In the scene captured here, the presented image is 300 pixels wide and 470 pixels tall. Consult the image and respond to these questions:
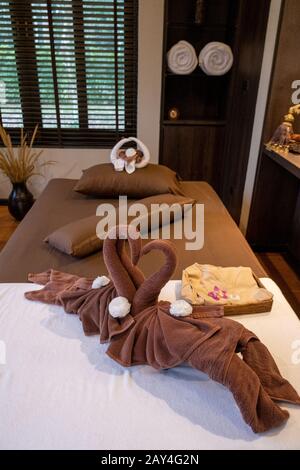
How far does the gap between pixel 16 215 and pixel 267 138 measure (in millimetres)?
2103

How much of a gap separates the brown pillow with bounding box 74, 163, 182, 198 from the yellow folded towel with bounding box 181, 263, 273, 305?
820 mm

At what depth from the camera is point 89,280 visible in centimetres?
120

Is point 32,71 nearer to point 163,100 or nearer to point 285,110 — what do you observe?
point 163,100

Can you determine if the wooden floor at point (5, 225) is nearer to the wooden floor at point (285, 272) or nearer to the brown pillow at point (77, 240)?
the brown pillow at point (77, 240)

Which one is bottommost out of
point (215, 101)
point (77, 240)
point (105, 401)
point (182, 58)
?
point (105, 401)

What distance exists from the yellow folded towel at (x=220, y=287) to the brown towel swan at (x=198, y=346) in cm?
10

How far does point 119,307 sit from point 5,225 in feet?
7.58

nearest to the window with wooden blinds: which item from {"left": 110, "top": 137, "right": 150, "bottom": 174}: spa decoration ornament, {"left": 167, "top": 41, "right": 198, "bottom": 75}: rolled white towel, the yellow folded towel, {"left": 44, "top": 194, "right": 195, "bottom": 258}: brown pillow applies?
{"left": 167, "top": 41, "right": 198, "bottom": 75}: rolled white towel

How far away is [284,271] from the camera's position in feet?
7.89

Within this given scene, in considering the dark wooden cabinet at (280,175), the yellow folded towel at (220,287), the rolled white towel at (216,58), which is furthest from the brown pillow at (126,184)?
the rolled white towel at (216,58)

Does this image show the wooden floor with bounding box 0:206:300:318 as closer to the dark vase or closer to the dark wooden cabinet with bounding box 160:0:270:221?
the dark vase

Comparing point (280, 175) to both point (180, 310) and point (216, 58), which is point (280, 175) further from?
point (180, 310)

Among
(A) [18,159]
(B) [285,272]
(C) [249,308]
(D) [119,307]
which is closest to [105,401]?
(D) [119,307]
